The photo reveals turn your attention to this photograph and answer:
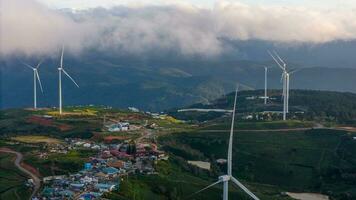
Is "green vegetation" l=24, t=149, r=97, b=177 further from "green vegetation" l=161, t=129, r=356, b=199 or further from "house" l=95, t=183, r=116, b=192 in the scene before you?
"green vegetation" l=161, t=129, r=356, b=199

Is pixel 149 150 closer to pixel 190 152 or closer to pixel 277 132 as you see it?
pixel 190 152

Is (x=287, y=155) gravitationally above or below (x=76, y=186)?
below

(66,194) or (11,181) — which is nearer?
(66,194)

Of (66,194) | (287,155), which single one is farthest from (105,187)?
(287,155)

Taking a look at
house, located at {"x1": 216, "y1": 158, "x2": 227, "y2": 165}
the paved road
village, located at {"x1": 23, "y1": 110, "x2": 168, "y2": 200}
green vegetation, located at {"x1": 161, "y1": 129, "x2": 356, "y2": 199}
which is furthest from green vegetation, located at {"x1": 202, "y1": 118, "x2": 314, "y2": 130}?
the paved road

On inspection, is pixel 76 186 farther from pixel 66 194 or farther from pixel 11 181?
pixel 11 181

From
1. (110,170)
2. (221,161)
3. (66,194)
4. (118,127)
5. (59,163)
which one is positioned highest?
(118,127)

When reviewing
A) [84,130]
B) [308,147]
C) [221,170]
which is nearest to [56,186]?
[221,170]

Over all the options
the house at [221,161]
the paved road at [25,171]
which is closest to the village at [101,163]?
the paved road at [25,171]

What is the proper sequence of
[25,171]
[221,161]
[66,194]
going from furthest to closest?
[221,161] → [25,171] → [66,194]

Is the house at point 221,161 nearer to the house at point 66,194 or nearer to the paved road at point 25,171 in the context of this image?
the paved road at point 25,171
